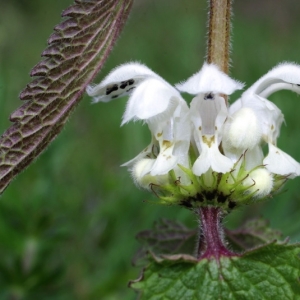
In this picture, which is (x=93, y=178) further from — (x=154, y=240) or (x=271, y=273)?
(x=271, y=273)

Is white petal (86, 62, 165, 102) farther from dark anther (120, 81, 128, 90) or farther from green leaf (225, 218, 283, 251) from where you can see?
green leaf (225, 218, 283, 251)

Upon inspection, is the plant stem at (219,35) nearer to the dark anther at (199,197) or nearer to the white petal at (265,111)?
the white petal at (265,111)

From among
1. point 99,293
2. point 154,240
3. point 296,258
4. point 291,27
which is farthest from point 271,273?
point 291,27

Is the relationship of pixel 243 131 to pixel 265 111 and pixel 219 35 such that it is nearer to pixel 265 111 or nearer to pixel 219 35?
pixel 265 111

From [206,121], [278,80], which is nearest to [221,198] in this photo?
[206,121]

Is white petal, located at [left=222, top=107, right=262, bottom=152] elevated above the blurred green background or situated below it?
below

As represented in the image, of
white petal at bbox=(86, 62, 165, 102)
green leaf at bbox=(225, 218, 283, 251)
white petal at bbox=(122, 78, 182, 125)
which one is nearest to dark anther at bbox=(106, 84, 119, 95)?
white petal at bbox=(86, 62, 165, 102)
